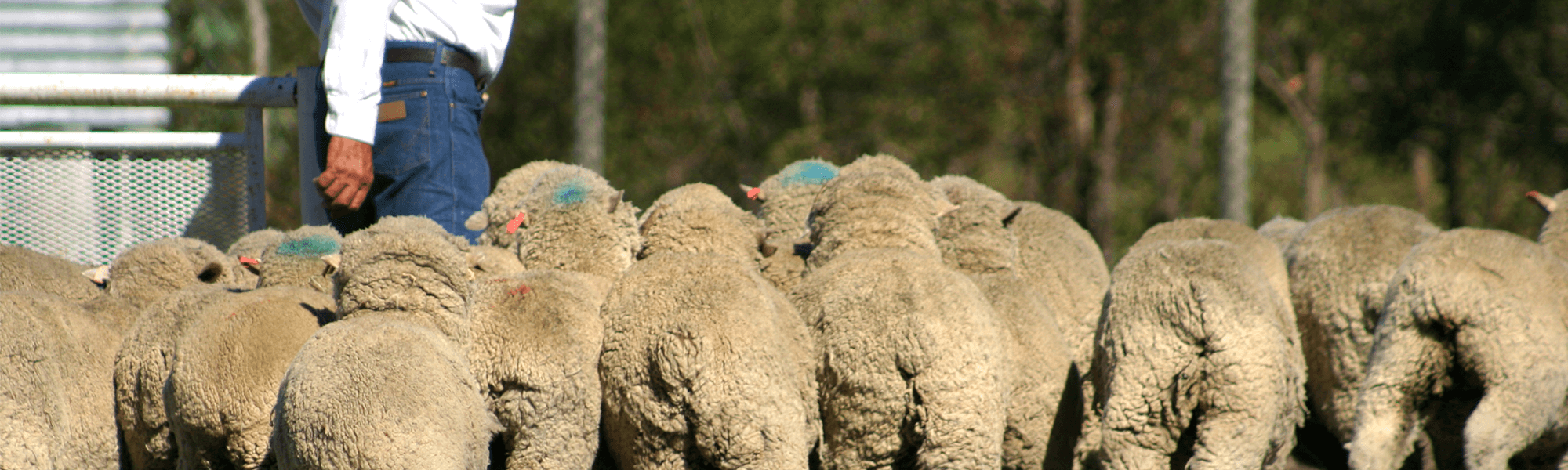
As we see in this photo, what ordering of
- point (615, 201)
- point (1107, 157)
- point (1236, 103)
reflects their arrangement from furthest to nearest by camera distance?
1. point (1107, 157)
2. point (1236, 103)
3. point (615, 201)

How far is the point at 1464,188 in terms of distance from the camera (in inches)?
503

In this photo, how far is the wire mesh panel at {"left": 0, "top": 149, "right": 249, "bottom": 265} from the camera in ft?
15.2

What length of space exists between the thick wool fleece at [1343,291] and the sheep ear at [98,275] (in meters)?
4.43

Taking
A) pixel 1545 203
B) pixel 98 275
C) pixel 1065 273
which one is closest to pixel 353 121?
pixel 98 275

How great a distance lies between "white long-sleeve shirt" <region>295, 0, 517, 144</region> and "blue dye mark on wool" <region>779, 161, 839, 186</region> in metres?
1.31

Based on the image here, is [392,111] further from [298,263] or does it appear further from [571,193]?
[571,193]

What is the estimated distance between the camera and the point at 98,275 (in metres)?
4.13

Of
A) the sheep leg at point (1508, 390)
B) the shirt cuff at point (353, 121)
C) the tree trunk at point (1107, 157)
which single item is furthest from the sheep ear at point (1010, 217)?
the tree trunk at point (1107, 157)

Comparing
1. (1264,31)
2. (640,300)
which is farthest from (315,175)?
(1264,31)

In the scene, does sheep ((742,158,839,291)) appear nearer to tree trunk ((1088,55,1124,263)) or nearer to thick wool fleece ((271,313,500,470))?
thick wool fleece ((271,313,500,470))

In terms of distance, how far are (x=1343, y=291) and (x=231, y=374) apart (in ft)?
13.0

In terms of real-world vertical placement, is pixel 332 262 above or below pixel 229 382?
above

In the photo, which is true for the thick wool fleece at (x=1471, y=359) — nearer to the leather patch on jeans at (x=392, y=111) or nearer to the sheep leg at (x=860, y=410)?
the sheep leg at (x=860, y=410)

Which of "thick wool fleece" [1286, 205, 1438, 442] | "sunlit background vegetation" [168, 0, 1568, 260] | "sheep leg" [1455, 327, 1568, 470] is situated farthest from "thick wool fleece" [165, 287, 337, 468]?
"sunlit background vegetation" [168, 0, 1568, 260]
